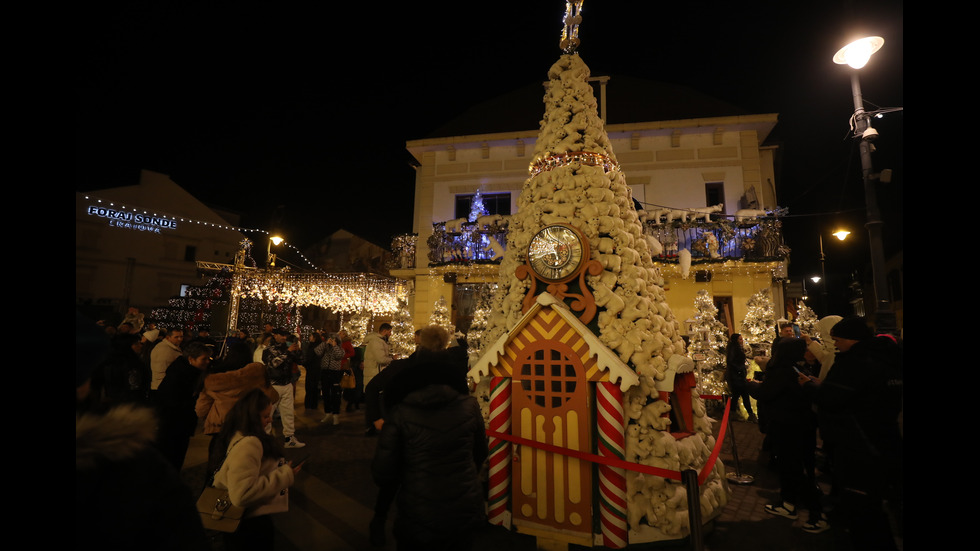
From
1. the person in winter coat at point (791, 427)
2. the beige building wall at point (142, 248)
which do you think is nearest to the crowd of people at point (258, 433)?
the person in winter coat at point (791, 427)

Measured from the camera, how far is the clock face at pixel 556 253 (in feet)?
13.5

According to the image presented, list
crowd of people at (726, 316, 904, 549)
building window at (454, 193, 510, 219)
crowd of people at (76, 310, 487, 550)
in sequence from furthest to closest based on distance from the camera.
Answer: building window at (454, 193, 510, 219)
crowd of people at (726, 316, 904, 549)
crowd of people at (76, 310, 487, 550)

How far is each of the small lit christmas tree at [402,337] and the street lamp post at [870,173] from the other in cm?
800

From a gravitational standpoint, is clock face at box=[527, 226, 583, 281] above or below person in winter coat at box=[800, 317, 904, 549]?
above

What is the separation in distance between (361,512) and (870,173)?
28.0 feet

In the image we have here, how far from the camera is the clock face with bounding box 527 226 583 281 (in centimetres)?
413

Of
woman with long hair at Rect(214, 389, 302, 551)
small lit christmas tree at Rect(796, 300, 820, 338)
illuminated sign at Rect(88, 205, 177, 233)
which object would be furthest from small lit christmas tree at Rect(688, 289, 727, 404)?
illuminated sign at Rect(88, 205, 177, 233)

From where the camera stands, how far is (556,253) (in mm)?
4211

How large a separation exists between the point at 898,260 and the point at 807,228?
533cm

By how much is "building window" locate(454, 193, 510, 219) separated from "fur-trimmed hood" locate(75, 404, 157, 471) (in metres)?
13.1

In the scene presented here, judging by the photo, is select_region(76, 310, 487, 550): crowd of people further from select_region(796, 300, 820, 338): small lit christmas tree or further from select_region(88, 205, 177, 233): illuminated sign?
select_region(88, 205, 177, 233): illuminated sign

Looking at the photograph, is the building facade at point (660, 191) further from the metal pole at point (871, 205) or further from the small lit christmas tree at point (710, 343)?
the metal pole at point (871, 205)

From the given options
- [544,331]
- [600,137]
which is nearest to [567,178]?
[600,137]

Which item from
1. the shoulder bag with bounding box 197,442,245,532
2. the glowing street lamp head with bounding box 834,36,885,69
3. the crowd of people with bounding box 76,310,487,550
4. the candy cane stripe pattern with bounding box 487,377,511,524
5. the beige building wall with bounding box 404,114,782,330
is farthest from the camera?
the beige building wall with bounding box 404,114,782,330
